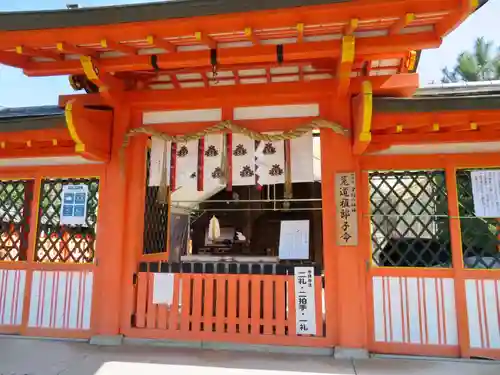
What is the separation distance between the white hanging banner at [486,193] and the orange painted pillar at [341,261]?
1339mm

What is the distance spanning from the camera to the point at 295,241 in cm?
499

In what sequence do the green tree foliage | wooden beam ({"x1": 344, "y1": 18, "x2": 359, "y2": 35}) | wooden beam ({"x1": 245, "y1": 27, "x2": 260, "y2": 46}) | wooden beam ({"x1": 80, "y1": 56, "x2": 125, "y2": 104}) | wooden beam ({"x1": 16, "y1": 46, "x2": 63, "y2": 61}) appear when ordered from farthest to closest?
the green tree foliage < wooden beam ({"x1": 80, "y1": 56, "x2": 125, "y2": 104}) < wooden beam ({"x1": 16, "y1": 46, "x2": 63, "y2": 61}) < wooden beam ({"x1": 245, "y1": 27, "x2": 260, "y2": 46}) < wooden beam ({"x1": 344, "y1": 18, "x2": 359, "y2": 35})

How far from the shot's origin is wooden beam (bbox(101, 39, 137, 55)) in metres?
3.69

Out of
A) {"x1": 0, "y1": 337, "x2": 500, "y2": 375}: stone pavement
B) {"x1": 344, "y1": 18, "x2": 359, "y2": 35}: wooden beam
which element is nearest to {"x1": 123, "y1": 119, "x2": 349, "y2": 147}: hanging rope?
{"x1": 344, "y1": 18, "x2": 359, "y2": 35}: wooden beam

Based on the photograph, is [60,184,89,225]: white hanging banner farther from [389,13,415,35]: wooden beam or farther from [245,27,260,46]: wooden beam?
[389,13,415,35]: wooden beam

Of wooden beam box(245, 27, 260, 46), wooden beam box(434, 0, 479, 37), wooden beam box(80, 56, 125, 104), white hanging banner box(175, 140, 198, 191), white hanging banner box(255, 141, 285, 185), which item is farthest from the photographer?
white hanging banner box(175, 140, 198, 191)

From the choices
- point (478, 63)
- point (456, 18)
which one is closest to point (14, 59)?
point (456, 18)

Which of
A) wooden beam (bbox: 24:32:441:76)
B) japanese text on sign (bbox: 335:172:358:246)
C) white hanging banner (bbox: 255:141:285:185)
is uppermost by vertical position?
wooden beam (bbox: 24:32:441:76)

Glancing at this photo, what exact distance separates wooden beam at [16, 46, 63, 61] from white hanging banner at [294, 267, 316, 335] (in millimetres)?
3810

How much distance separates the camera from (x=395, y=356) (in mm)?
4129

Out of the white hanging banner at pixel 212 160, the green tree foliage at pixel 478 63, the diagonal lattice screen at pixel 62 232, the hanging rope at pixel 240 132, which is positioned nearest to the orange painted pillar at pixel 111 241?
the hanging rope at pixel 240 132

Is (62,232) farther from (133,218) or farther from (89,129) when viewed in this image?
(89,129)

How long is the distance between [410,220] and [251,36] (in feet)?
9.31

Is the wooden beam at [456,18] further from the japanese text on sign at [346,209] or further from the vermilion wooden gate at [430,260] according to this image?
the japanese text on sign at [346,209]
